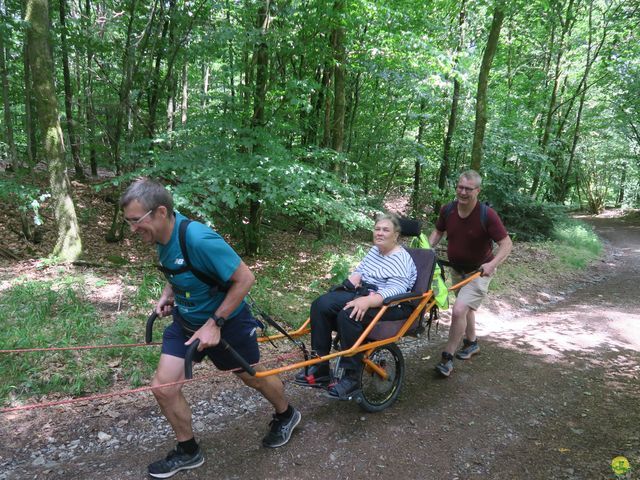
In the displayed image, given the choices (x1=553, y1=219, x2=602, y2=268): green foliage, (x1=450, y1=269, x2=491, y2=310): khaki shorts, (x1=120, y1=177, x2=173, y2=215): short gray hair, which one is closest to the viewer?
(x1=120, y1=177, x2=173, y2=215): short gray hair

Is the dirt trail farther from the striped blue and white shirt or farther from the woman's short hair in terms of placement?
the woman's short hair

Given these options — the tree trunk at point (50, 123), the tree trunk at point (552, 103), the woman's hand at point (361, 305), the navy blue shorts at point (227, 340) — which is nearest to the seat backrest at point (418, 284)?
the woman's hand at point (361, 305)

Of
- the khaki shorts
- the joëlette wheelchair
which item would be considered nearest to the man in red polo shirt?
the khaki shorts

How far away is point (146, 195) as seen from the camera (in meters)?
2.36

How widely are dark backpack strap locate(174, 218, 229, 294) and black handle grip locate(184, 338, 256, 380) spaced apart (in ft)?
1.13

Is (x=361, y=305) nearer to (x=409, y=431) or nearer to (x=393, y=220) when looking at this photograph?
(x=393, y=220)

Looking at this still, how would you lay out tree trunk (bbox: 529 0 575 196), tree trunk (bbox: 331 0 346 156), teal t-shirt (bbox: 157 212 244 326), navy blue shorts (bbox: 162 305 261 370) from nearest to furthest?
1. teal t-shirt (bbox: 157 212 244 326)
2. navy blue shorts (bbox: 162 305 261 370)
3. tree trunk (bbox: 331 0 346 156)
4. tree trunk (bbox: 529 0 575 196)

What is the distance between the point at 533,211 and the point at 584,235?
2.71 meters

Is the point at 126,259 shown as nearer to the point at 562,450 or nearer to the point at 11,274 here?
the point at 11,274

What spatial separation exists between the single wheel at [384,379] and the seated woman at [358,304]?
434mm

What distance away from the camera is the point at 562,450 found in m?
3.17

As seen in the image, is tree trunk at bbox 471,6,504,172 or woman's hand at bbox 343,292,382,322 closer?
woman's hand at bbox 343,292,382,322

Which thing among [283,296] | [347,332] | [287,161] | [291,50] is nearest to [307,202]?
[287,161]

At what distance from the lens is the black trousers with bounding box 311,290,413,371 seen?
10.8 feet
